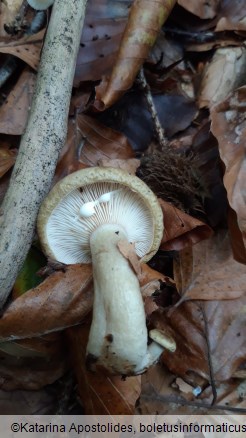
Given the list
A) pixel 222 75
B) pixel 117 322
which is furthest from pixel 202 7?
pixel 117 322

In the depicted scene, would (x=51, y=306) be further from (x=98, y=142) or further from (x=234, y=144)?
(x=234, y=144)

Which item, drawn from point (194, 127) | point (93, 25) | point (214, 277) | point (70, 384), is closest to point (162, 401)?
point (70, 384)

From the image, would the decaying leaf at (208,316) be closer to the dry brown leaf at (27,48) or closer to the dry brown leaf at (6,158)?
the dry brown leaf at (6,158)

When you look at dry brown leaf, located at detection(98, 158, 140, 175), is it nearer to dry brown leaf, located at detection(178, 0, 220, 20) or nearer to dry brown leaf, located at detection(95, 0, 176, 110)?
dry brown leaf, located at detection(95, 0, 176, 110)

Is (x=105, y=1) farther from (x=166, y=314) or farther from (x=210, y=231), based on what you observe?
(x=166, y=314)

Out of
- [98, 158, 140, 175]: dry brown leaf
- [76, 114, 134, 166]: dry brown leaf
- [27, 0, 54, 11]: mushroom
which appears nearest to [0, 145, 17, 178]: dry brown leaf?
[76, 114, 134, 166]: dry brown leaf
